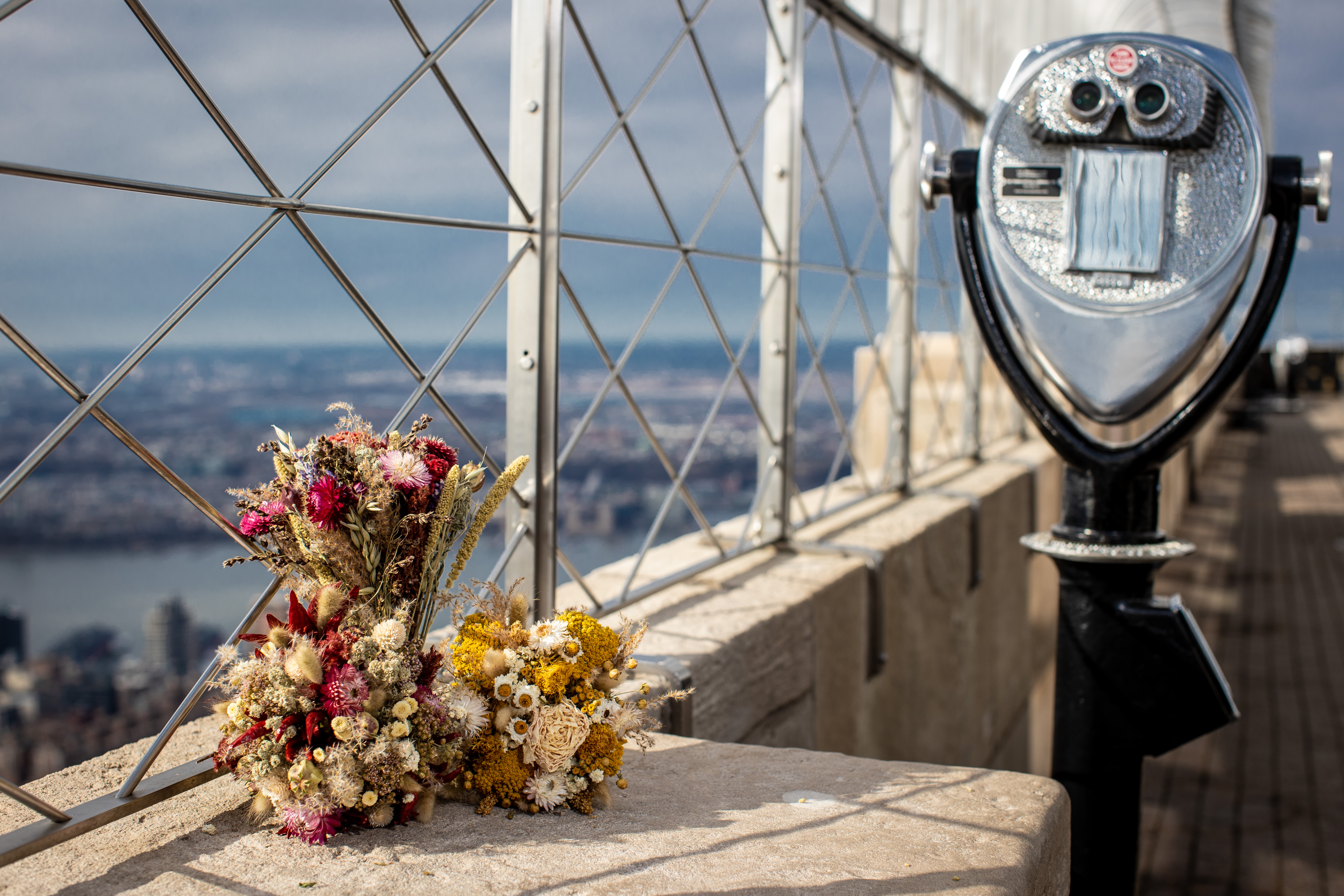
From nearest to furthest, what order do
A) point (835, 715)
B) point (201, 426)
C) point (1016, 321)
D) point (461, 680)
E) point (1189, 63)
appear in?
point (461, 680)
point (201, 426)
point (1189, 63)
point (1016, 321)
point (835, 715)

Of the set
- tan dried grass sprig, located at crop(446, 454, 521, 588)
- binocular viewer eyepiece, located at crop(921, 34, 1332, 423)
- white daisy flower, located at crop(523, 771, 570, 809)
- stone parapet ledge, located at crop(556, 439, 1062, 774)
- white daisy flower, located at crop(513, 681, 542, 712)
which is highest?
binocular viewer eyepiece, located at crop(921, 34, 1332, 423)

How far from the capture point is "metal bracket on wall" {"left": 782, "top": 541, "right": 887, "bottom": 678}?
274 cm

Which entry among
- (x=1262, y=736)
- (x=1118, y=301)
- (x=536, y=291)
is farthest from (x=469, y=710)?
Answer: (x=1262, y=736)

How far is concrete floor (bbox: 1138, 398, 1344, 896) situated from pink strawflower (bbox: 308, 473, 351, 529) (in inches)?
99.8

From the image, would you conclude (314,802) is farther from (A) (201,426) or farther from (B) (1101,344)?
(B) (1101,344)

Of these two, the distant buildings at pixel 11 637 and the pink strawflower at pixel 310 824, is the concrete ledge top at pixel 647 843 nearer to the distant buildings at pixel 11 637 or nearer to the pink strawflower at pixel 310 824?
the pink strawflower at pixel 310 824

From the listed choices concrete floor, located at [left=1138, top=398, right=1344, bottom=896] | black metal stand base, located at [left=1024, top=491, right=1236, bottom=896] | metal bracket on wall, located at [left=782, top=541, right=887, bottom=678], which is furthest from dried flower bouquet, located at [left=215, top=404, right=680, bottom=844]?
concrete floor, located at [left=1138, top=398, right=1344, bottom=896]

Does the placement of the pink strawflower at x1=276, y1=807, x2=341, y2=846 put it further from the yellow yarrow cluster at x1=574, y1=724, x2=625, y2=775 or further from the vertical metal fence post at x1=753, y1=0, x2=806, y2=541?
the vertical metal fence post at x1=753, y1=0, x2=806, y2=541

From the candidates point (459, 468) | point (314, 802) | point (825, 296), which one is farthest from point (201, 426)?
point (825, 296)

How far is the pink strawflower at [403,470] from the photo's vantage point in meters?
1.21

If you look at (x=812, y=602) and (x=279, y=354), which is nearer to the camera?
(x=279, y=354)

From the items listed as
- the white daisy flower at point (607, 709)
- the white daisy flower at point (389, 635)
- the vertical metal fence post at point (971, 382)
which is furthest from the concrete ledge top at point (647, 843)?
the vertical metal fence post at point (971, 382)

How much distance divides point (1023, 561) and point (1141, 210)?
2.93 meters

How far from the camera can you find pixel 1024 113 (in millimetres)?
1781
